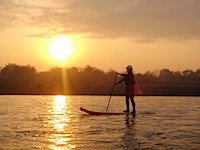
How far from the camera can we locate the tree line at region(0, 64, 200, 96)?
8556 cm

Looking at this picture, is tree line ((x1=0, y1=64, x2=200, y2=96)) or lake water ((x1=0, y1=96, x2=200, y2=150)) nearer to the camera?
lake water ((x1=0, y1=96, x2=200, y2=150))

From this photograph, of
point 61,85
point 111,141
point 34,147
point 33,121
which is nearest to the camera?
point 34,147

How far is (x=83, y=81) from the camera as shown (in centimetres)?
10344

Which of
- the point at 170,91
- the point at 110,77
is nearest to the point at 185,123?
the point at 170,91

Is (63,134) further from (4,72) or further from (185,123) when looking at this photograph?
(4,72)

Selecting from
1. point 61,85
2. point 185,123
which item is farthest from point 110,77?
point 185,123

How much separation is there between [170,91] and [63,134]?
75811 millimetres

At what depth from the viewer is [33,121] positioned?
1598 cm

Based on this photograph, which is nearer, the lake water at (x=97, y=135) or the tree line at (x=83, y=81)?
the lake water at (x=97, y=135)

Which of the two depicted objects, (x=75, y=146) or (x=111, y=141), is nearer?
(x=75, y=146)

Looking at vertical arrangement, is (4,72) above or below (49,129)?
above

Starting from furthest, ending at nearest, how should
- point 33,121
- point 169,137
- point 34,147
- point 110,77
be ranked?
point 110,77 < point 33,121 < point 169,137 < point 34,147

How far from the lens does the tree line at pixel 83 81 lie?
281 ft

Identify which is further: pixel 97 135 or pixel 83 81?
pixel 83 81
